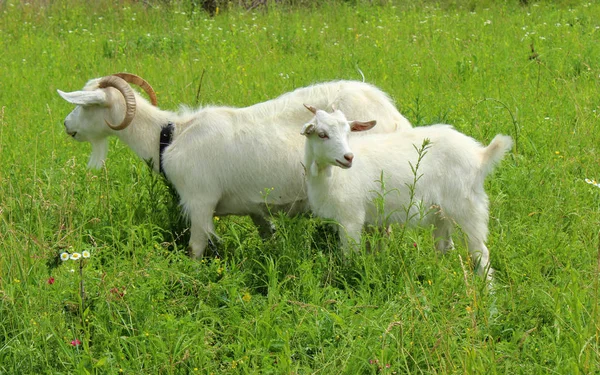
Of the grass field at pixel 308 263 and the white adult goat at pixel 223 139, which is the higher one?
the white adult goat at pixel 223 139

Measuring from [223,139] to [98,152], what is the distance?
3.49 ft

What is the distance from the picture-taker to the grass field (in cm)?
384

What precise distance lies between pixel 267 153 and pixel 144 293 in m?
1.48

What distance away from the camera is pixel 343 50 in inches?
406

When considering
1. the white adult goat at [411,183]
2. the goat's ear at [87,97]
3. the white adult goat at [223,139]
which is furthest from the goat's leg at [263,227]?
the goat's ear at [87,97]

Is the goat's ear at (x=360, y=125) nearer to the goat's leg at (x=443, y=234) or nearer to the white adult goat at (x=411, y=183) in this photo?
the white adult goat at (x=411, y=183)

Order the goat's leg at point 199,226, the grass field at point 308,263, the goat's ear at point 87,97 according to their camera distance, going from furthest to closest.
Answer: the goat's ear at point 87,97, the goat's leg at point 199,226, the grass field at point 308,263

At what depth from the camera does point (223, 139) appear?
5.39 metres

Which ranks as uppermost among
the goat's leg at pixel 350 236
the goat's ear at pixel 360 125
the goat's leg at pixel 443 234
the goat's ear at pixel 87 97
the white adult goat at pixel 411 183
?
the goat's ear at pixel 360 125

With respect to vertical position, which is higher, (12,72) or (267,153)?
(267,153)

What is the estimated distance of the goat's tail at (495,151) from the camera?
4.94m

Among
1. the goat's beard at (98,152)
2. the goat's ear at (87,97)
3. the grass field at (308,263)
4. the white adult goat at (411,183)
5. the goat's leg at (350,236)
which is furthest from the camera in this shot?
the goat's beard at (98,152)

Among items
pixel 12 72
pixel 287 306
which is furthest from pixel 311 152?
pixel 12 72

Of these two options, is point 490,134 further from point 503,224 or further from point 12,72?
point 12,72
